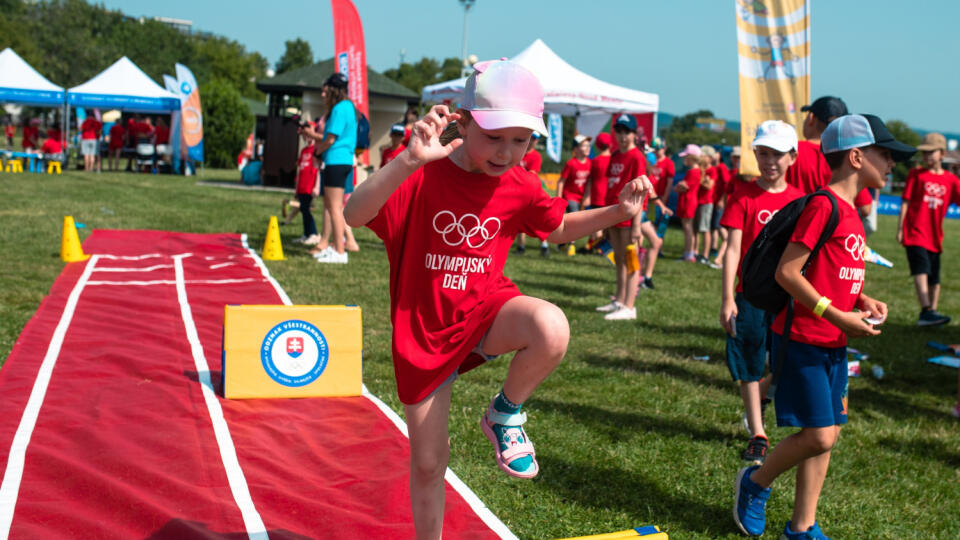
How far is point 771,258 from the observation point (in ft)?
13.4

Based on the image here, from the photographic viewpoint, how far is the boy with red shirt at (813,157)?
573 cm

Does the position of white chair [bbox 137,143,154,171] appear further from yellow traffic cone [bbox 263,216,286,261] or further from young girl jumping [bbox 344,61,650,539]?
young girl jumping [bbox 344,61,650,539]

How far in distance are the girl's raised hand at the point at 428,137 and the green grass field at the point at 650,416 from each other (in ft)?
7.36

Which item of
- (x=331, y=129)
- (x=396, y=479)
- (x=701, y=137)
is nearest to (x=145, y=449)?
(x=396, y=479)

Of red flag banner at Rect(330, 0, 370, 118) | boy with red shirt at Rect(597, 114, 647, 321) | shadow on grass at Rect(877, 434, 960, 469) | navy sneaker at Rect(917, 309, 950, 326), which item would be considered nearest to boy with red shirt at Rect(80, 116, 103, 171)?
red flag banner at Rect(330, 0, 370, 118)

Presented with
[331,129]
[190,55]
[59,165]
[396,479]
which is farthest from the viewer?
[190,55]

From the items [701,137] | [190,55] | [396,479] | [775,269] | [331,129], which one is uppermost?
[190,55]

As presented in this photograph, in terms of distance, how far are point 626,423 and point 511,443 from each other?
119 inches

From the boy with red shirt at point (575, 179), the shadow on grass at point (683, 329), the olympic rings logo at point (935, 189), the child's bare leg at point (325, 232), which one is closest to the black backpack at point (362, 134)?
the child's bare leg at point (325, 232)

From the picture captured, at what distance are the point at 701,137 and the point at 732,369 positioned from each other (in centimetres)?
8332

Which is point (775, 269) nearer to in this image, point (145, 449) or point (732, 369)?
point (732, 369)

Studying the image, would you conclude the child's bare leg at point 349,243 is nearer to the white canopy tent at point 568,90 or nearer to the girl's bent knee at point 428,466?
the white canopy tent at point 568,90

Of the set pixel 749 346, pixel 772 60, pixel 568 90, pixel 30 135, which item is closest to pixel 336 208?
pixel 772 60

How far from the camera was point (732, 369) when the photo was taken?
5336 mm
